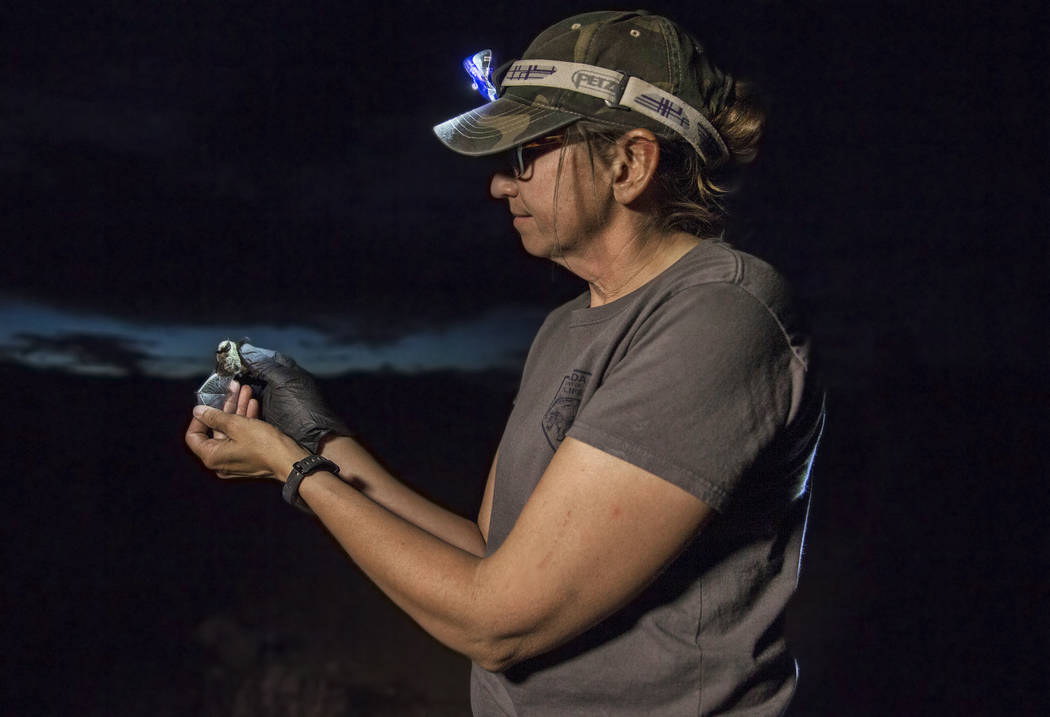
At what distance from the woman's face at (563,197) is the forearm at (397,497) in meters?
0.56

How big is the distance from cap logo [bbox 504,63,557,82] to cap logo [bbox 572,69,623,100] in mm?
42

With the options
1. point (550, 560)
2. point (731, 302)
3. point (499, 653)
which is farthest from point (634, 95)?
point (499, 653)

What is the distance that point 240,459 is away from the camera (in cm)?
109

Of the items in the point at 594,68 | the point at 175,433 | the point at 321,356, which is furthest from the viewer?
the point at 321,356

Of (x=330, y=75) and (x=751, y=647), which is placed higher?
(x=330, y=75)

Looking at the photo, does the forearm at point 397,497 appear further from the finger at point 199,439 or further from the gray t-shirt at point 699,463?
the gray t-shirt at point 699,463

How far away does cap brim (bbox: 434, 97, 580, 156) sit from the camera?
905mm

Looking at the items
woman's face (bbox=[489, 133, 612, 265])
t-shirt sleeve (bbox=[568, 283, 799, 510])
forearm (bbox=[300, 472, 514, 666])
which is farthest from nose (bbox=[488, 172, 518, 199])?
forearm (bbox=[300, 472, 514, 666])

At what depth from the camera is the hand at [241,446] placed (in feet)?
3.31

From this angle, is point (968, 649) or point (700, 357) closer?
point (700, 357)

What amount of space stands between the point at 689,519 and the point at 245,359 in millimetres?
957

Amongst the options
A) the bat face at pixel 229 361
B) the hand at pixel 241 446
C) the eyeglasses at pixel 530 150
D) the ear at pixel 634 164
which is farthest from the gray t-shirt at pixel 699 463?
the bat face at pixel 229 361

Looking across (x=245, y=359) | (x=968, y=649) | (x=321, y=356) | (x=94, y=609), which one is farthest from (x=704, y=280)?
(x=968, y=649)

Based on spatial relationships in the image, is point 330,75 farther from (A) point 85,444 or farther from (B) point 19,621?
(B) point 19,621
